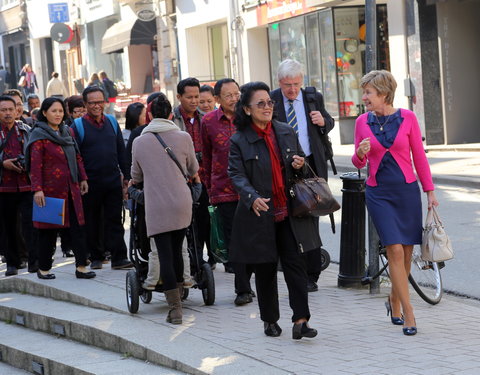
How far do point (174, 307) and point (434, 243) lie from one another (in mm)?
2027

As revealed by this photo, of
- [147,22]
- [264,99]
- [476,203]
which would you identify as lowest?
[476,203]

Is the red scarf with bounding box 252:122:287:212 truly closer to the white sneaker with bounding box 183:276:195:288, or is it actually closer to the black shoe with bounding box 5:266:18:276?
the white sneaker with bounding box 183:276:195:288

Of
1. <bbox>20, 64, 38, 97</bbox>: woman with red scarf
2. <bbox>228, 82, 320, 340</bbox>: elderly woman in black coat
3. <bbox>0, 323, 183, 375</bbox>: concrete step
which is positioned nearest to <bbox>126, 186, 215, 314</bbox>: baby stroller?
<bbox>0, 323, 183, 375</bbox>: concrete step

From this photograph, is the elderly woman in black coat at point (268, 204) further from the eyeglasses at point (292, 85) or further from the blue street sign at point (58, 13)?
the blue street sign at point (58, 13)

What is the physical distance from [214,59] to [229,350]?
2837cm

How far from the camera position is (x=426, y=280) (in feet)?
27.1

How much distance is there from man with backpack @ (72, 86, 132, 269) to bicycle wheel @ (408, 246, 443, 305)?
3271mm

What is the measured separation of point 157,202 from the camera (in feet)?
25.6

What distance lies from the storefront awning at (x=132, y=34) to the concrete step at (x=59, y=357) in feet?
91.7

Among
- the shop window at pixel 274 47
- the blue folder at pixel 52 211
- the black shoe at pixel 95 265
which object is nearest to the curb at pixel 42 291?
the blue folder at pixel 52 211

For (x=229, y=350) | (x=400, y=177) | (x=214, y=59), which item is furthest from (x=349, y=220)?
(x=214, y=59)

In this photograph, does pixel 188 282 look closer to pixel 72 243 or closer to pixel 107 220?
pixel 72 243

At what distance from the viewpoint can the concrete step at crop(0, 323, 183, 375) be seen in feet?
22.5

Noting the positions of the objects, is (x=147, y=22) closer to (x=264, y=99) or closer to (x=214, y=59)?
(x=214, y=59)
